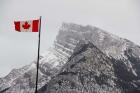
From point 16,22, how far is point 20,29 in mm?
1601

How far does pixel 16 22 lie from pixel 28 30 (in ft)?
10.4

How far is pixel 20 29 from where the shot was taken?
67312mm

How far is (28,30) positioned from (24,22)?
1.76 metres

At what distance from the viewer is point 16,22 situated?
67.5 meters

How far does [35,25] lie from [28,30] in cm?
167

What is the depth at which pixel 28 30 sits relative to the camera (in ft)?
218

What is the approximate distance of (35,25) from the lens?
66188 mm

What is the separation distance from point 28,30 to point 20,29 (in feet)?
6.32

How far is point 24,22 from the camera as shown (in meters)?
66.6

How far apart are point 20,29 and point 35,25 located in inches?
130
